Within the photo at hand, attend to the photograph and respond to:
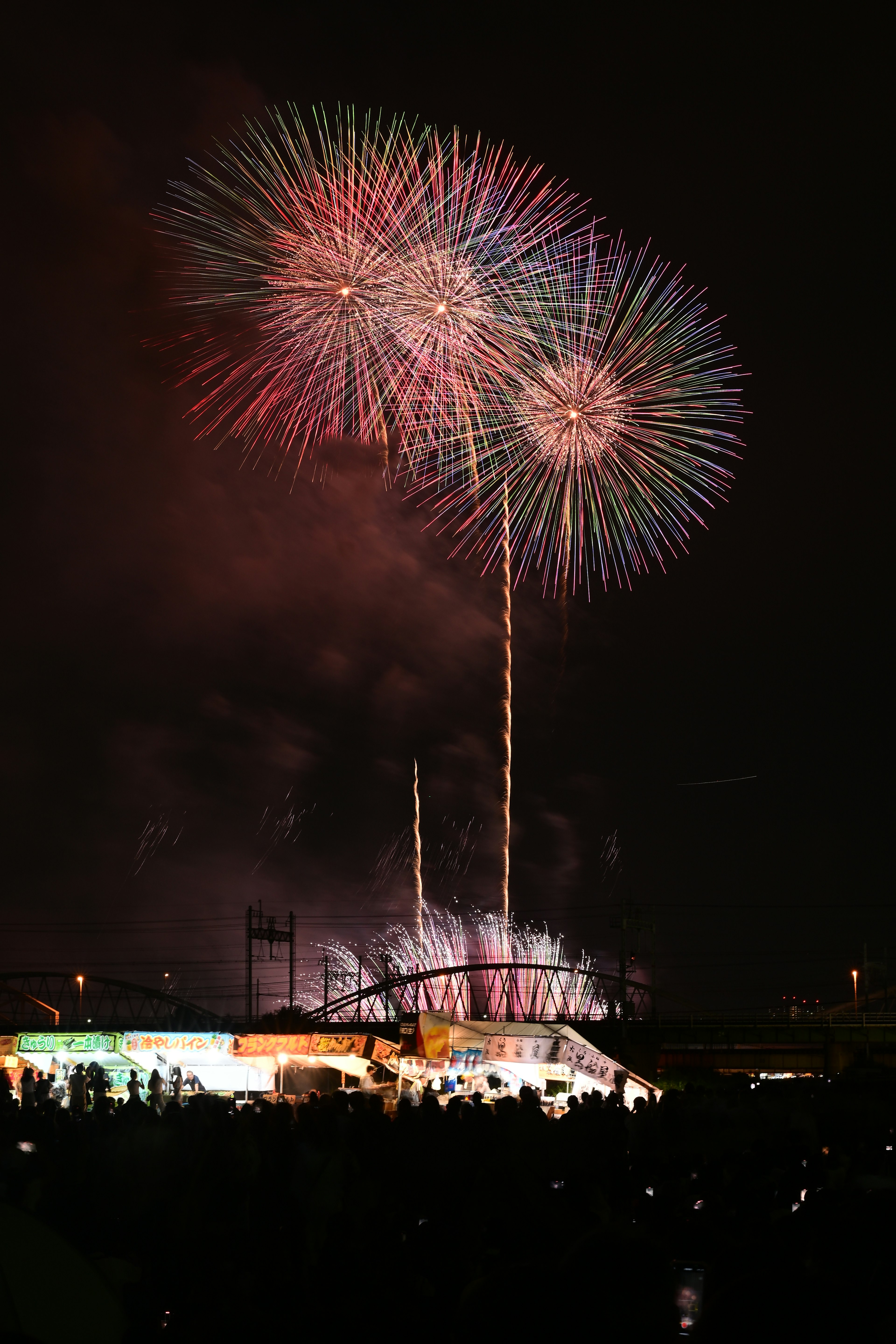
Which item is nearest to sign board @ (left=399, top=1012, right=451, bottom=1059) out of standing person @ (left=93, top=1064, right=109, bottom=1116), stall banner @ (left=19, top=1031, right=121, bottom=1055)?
standing person @ (left=93, top=1064, right=109, bottom=1116)

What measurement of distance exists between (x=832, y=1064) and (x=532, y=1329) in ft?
231

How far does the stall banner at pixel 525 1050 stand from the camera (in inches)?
981

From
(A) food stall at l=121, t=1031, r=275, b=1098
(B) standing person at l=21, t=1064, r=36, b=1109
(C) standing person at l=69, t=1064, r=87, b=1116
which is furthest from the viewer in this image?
(A) food stall at l=121, t=1031, r=275, b=1098

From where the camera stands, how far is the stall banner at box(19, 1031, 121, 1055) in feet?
91.5

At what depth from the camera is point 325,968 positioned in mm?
89125

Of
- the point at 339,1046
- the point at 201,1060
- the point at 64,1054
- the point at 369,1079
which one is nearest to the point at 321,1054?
the point at 339,1046

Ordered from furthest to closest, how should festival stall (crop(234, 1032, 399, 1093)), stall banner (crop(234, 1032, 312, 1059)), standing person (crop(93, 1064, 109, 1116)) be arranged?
stall banner (crop(234, 1032, 312, 1059)) < festival stall (crop(234, 1032, 399, 1093)) < standing person (crop(93, 1064, 109, 1116))

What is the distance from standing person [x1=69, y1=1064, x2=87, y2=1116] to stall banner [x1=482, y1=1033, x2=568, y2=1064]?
339 inches

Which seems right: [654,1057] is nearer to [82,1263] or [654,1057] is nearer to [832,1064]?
[832,1064]

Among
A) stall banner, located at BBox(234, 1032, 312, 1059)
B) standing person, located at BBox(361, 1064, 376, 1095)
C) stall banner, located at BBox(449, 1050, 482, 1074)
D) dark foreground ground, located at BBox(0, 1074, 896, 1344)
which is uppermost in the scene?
dark foreground ground, located at BBox(0, 1074, 896, 1344)

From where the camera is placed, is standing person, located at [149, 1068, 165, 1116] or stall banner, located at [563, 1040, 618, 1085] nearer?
standing person, located at [149, 1068, 165, 1116]

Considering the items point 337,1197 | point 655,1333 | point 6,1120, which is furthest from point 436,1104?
point 655,1333

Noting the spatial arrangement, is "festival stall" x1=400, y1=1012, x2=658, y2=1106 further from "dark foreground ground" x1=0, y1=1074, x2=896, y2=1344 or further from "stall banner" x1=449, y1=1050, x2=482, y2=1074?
"dark foreground ground" x1=0, y1=1074, x2=896, y2=1344

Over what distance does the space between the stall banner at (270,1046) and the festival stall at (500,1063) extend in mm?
2229
